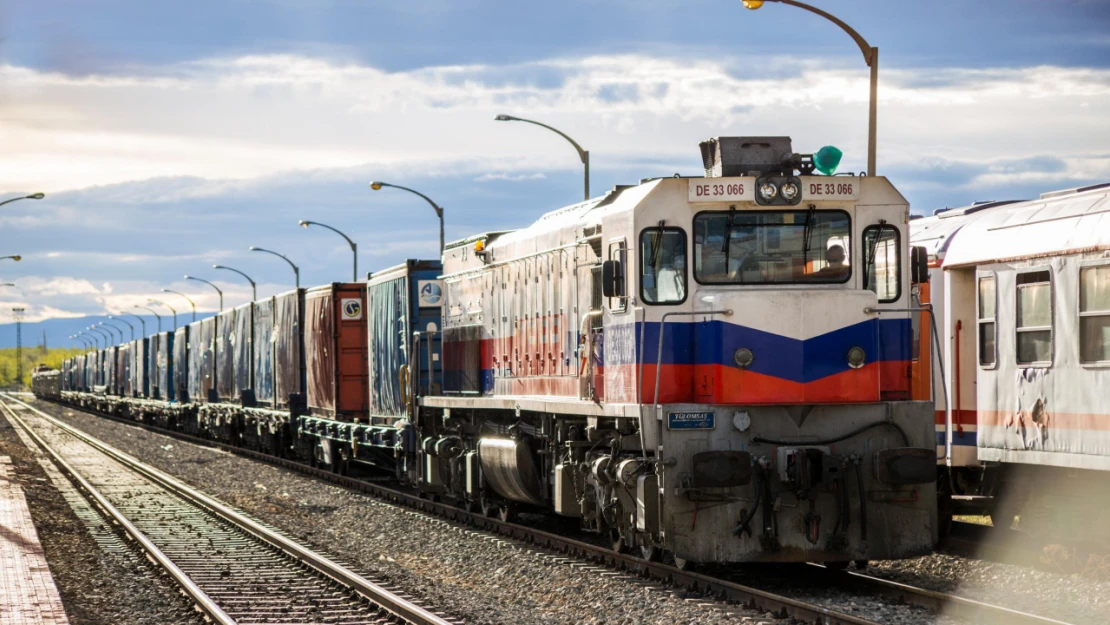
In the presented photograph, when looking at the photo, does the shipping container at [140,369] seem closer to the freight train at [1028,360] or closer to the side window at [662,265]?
the freight train at [1028,360]

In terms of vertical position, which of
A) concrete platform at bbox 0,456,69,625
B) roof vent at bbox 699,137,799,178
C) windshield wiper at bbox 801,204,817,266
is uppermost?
roof vent at bbox 699,137,799,178

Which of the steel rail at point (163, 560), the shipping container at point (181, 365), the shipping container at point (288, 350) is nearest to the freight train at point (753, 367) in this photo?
the steel rail at point (163, 560)

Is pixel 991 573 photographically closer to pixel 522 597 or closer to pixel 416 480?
pixel 522 597

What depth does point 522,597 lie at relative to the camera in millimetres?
13266

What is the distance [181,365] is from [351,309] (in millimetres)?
29874

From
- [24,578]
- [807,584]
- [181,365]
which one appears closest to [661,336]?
[807,584]

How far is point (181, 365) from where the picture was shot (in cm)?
5778

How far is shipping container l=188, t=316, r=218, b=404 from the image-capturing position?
4931 cm

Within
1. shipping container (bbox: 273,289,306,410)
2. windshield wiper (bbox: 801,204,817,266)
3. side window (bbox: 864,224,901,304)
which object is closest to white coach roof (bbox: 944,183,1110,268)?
side window (bbox: 864,224,901,304)

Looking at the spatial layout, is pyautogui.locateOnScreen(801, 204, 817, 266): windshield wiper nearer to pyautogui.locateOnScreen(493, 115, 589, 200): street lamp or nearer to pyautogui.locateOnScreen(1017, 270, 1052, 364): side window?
pyautogui.locateOnScreen(1017, 270, 1052, 364): side window

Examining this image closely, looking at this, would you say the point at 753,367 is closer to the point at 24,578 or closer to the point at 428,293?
the point at 24,578

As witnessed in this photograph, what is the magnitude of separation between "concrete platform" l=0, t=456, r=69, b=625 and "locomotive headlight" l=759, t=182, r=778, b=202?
716 centimetres

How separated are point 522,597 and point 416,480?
33.4ft

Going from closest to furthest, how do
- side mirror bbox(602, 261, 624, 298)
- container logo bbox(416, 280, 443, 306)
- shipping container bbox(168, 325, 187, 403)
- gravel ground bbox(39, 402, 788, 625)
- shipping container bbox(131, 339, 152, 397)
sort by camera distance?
gravel ground bbox(39, 402, 788, 625)
side mirror bbox(602, 261, 624, 298)
container logo bbox(416, 280, 443, 306)
shipping container bbox(168, 325, 187, 403)
shipping container bbox(131, 339, 152, 397)
